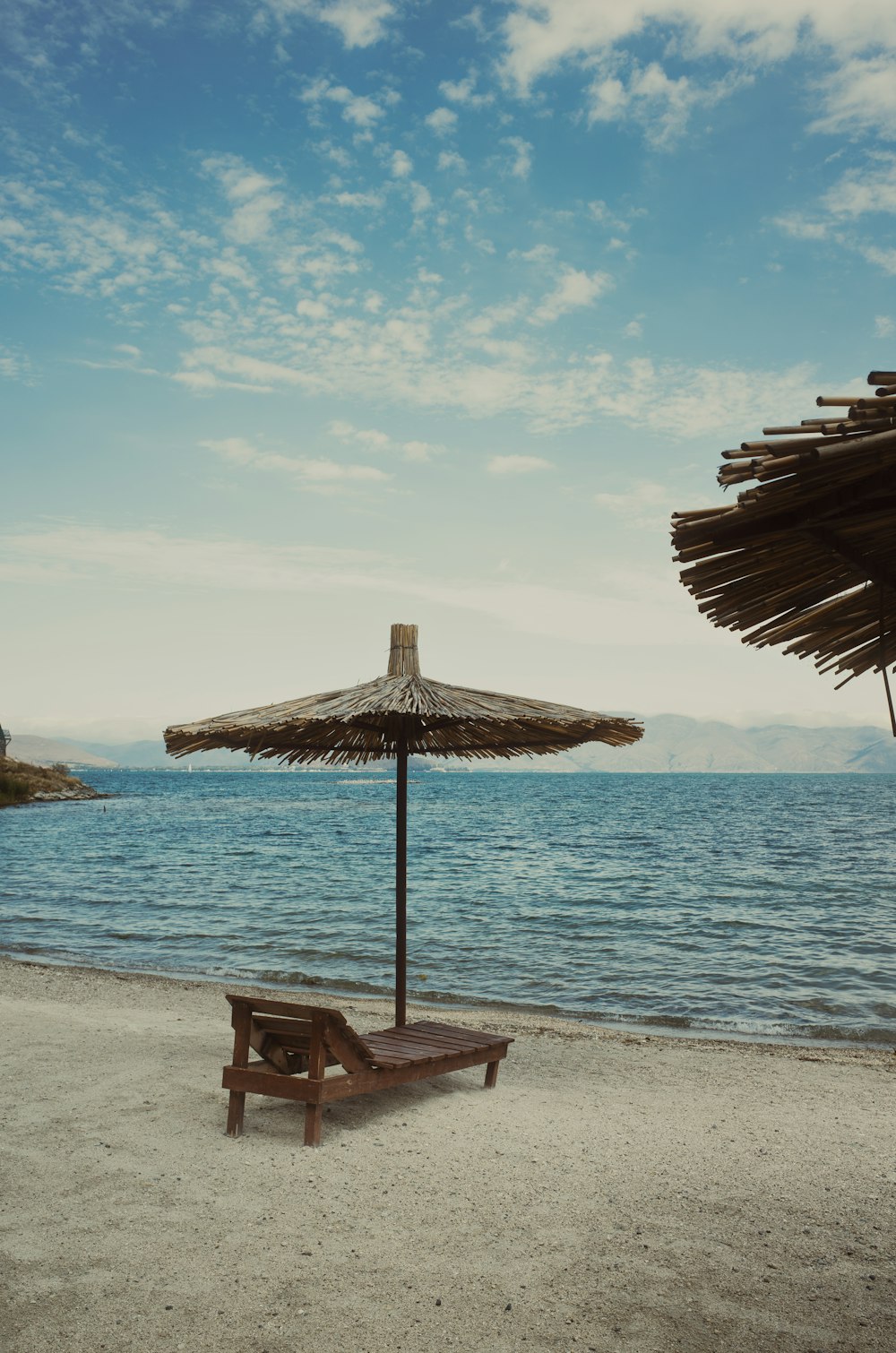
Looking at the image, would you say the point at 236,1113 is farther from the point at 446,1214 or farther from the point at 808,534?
the point at 808,534

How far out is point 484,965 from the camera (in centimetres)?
1384

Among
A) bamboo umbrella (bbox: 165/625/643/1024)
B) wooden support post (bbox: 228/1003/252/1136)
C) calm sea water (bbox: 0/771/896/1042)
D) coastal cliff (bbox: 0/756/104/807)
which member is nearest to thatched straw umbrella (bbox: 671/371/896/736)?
bamboo umbrella (bbox: 165/625/643/1024)

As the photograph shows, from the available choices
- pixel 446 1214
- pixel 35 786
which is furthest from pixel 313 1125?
A: pixel 35 786

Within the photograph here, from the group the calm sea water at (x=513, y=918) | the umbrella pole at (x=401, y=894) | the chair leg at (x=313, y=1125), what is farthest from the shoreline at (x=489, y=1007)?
the chair leg at (x=313, y=1125)

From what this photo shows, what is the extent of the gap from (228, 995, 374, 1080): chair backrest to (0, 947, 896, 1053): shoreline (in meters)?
4.97

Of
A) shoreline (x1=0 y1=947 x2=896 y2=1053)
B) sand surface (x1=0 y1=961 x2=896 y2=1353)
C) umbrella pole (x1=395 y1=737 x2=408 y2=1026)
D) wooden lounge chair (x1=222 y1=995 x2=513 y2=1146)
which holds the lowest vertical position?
shoreline (x1=0 y1=947 x2=896 y2=1053)

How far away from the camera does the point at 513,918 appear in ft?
Answer: 60.6

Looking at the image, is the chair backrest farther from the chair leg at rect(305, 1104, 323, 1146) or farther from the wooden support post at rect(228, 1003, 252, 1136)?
the chair leg at rect(305, 1104, 323, 1146)

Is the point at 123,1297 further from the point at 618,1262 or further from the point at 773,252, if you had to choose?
the point at 773,252

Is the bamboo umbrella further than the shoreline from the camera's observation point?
No

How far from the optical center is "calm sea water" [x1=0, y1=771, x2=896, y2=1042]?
480 inches

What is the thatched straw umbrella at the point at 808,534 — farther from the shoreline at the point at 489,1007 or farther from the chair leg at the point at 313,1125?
the shoreline at the point at 489,1007

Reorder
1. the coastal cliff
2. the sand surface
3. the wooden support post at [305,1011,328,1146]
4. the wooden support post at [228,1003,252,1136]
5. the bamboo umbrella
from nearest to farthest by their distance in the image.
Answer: the sand surface → the wooden support post at [305,1011,328,1146] → the wooden support post at [228,1003,252,1136] → the bamboo umbrella → the coastal cliff

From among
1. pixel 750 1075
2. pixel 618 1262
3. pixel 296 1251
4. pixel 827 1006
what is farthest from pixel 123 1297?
pixel 827 1006
